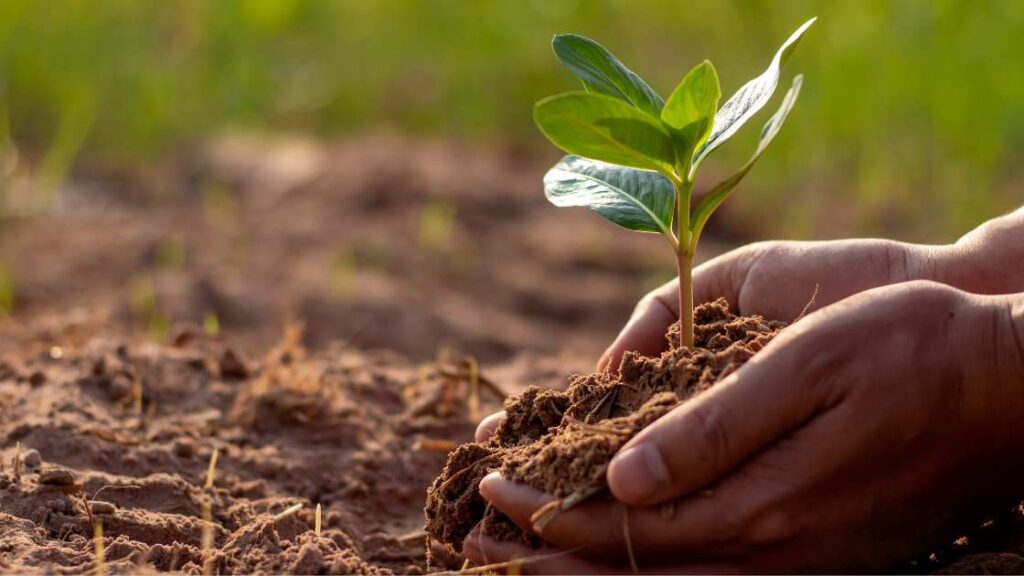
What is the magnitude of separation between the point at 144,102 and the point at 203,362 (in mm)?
3245

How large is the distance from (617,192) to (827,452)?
520 mm

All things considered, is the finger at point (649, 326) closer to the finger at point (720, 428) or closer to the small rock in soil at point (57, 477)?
the finger at point (720, 428)

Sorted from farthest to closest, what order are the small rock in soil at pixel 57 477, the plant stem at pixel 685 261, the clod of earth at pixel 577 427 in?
the small rock in soil at pixel 57 477, the plant stem at pixel 685 261, the clod of earth at pixel 577 427

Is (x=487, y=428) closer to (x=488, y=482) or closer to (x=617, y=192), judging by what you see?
(x=488, y=482)

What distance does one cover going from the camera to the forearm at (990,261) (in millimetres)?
1956

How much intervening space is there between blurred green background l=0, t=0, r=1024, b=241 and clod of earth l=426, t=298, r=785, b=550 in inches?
123

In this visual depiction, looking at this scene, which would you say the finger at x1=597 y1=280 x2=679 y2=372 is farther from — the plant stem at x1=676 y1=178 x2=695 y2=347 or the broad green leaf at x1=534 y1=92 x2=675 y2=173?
the broad green leaf at x1=534 y1=92 x2=675 y2=173

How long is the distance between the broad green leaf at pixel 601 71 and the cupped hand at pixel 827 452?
0.43 meters

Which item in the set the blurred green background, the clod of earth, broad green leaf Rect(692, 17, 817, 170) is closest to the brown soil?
the clod of earth

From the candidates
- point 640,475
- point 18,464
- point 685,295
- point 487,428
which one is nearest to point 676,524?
point 640,475

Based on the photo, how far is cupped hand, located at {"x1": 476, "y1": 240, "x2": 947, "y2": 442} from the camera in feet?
6.36

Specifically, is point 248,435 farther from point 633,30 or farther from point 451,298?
point 633,30

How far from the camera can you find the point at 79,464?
207 cm

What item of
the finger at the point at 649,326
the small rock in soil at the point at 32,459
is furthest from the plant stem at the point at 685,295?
the small rock in soil at the point at 32,459
